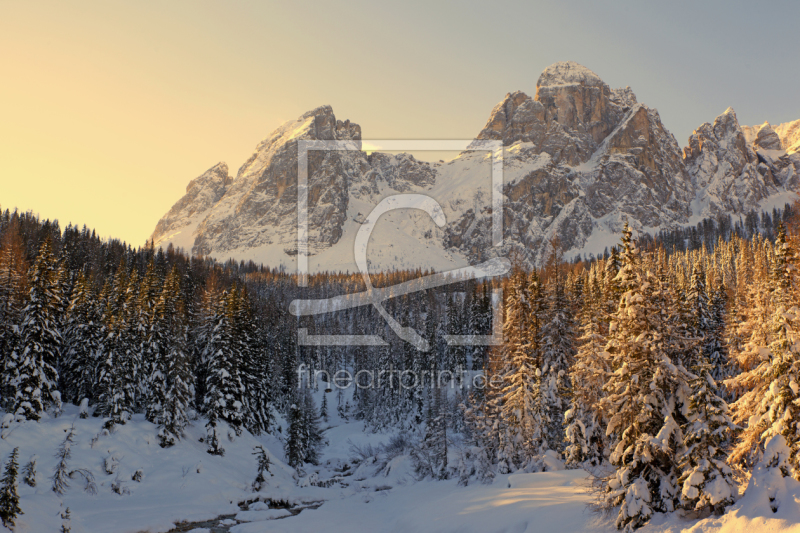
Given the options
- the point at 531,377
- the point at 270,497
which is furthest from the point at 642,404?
the point at 270,497

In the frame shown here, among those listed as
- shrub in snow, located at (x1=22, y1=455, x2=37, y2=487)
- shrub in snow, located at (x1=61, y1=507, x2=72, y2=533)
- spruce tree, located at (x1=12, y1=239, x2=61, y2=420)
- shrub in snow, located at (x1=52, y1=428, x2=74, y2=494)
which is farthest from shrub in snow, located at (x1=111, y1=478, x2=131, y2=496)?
spruce tree, located at (x1=12, y1=239, x2=61, y2=420)

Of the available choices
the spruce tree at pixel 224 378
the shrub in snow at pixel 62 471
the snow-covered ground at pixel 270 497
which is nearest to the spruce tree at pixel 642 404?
the snow-covered ground at pixel 270 497

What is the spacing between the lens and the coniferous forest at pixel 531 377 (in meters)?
17.8

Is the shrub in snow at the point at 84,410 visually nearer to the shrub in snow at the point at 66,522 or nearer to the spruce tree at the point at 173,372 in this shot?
the spruce tree at the point at 173,372

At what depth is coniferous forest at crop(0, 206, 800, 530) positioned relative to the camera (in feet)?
58.2

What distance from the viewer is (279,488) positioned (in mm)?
45250

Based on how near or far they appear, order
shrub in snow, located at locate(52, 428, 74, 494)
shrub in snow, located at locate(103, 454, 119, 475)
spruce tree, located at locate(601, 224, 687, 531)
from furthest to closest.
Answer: shrub in snow, located at locate(103, 454, 119, 475)
shrub in snow, located at locate(52, 428, 74, 494)
spruce tree, located at locate(601, 224, 687, 531)

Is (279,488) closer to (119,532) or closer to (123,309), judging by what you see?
(119,532)

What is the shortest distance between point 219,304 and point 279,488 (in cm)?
1976

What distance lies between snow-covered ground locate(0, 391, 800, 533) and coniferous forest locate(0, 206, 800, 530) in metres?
1.14

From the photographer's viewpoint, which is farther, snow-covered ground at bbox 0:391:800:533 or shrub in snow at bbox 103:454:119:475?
shrub in snow at bbox 103:454:119:475

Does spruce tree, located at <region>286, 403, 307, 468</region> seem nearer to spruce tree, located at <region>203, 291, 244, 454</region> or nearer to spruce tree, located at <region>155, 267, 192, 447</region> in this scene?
spruce tree, located at <region>203, 291, 244, 454</region>

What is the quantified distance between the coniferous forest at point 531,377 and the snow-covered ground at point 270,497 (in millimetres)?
1138

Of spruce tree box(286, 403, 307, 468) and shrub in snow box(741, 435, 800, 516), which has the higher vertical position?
shrub in snow box(741, 435, 800, 516)
